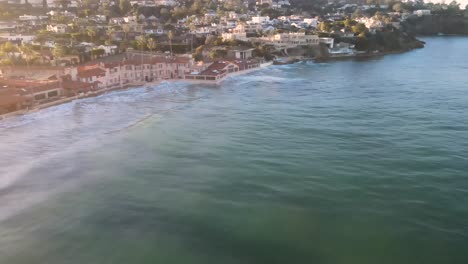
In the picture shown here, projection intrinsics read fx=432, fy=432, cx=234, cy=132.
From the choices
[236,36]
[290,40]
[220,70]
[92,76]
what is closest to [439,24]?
[290,40]

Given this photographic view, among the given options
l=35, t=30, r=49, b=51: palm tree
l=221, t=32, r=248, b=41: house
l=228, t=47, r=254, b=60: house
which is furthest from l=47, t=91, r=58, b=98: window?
l=221, t=32, r=248, b=41: house

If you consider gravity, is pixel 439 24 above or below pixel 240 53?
above

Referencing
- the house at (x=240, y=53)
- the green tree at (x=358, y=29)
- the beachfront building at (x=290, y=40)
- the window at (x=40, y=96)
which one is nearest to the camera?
the window at (x=40, y=96)

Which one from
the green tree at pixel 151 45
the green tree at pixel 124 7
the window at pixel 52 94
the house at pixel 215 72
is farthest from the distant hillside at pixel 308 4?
the window at pixel 52 94

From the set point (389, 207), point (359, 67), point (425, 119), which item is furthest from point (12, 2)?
point (389, 207)

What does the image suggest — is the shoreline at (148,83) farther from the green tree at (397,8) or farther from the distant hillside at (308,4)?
the distant hillside at (308,4)

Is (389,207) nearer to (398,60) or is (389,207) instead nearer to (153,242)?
(153,242)

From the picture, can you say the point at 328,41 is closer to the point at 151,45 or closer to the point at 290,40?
the point at 290,40
